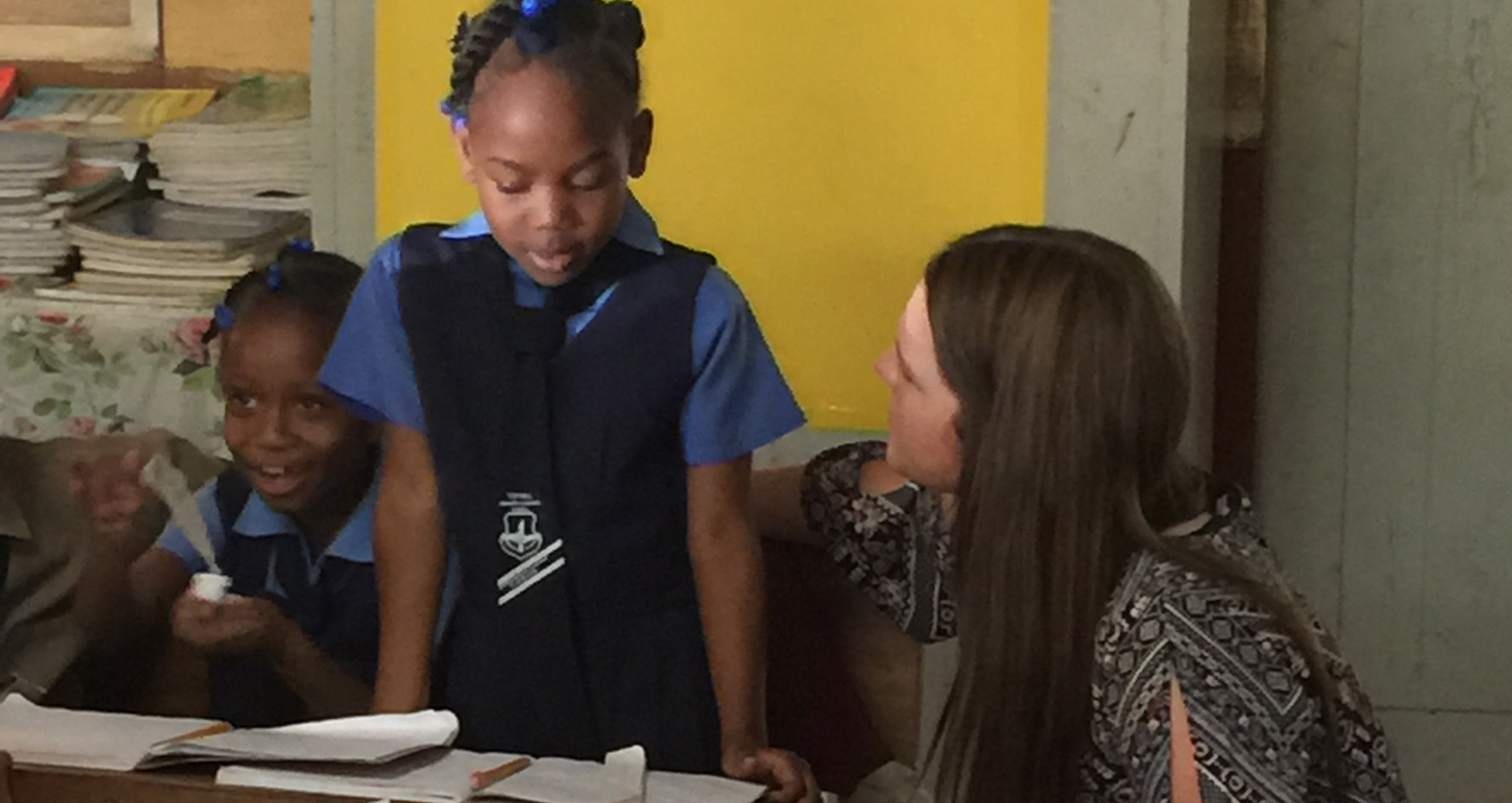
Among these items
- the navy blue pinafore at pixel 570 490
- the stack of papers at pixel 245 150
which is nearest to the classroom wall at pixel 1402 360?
the navy blue pinafore at pixel 570 490

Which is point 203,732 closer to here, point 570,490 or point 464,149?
point 570,490

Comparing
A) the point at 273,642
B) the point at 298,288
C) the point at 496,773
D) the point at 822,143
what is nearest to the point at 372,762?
the point at 496,773

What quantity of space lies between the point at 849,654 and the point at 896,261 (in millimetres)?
359

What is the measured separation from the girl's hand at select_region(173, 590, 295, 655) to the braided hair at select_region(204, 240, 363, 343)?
9.8 inches

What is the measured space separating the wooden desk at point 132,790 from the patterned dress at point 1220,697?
0.64 meters

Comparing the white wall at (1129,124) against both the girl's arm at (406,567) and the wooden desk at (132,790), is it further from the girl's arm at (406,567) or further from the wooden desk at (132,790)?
the wooden desk at (132,790)

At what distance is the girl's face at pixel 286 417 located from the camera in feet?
5.25

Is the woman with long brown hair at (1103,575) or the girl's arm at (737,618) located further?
the girl's arm at (737,618)

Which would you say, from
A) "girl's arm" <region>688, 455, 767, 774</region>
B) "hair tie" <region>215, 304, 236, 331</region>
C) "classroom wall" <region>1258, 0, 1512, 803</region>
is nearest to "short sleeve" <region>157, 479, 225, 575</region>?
"hair tie" <region>215, 304, 236, 331</region>

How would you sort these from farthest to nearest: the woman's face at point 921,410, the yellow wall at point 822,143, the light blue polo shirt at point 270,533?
1. the light blue polo shirt at point 270,533
2. the yellow wall at point 822,143
3. the woman's face at point 921,410

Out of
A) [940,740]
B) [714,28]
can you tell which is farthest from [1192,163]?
[940,740]

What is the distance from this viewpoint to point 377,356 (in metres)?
1.57

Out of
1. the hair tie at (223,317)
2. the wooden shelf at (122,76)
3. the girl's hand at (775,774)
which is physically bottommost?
the girl's hand at (775,774)

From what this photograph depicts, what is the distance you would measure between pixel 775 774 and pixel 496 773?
0.81ft
